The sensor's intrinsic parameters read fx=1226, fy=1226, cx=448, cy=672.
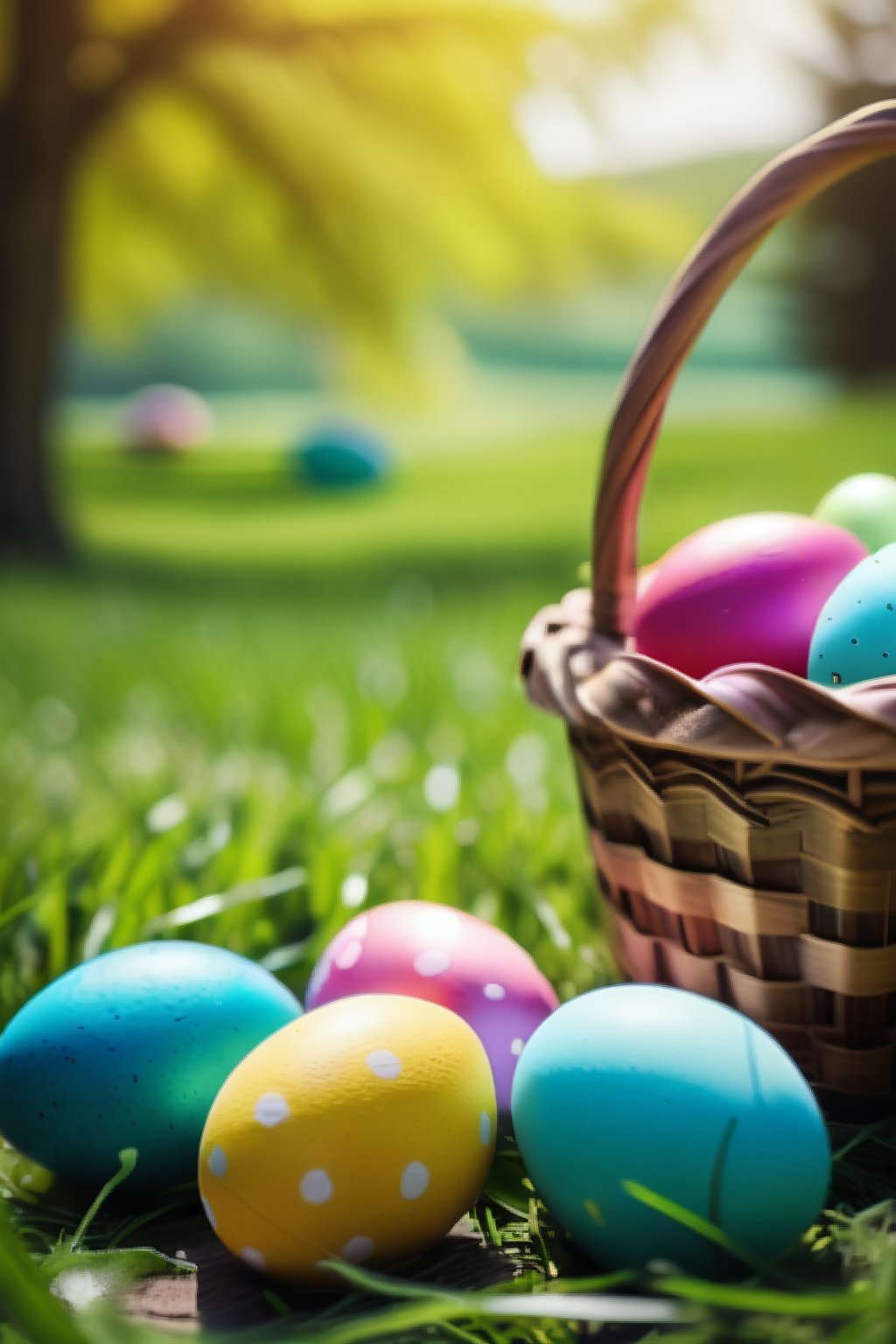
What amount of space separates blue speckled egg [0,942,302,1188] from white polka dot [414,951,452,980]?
0.43ft

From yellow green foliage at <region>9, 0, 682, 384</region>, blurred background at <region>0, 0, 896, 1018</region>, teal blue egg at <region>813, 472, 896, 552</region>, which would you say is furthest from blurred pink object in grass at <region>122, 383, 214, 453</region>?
teal blue egg at <region>813, 472, 896, 552</region>

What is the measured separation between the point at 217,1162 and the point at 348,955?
0.85 ft

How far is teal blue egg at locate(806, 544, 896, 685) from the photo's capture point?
0.88m

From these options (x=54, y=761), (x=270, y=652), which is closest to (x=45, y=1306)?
(x=54, y=761)

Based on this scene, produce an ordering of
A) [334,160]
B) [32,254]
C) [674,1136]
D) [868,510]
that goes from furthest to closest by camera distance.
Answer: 1. [334,160]
2. [32,254]
3. [868,510]
4. [674,1136]

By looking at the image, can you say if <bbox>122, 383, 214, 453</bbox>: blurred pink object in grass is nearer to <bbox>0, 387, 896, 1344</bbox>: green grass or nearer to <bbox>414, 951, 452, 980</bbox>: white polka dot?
<bbox>0, 387, 896, 1344</bbox>: green grass

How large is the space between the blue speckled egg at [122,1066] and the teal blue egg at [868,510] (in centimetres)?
67

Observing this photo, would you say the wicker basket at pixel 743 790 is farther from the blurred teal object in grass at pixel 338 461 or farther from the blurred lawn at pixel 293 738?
the blurred teal object in grass at pixel 338 461

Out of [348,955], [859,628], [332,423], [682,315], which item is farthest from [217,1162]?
[332,423]

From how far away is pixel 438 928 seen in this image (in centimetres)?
103

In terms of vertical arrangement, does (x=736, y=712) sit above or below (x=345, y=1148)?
above

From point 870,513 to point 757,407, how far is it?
25.2 ft

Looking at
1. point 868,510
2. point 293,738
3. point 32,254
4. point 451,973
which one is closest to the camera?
point 451,973

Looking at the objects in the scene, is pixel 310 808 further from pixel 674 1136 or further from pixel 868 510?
pixel 674 1136
